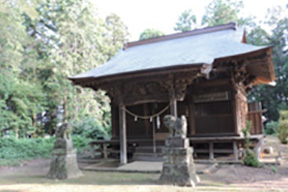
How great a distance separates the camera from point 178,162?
5770 mm

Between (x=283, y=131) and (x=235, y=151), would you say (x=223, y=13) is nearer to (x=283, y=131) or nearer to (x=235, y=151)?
(x=283, y=131)

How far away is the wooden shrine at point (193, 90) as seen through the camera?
314 inches

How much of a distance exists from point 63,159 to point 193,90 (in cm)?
559

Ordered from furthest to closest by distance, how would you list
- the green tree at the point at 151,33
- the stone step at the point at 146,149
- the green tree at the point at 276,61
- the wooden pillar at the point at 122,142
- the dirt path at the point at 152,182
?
the green tree at the point at 151,33, the green tree at the point at 276,61, the stone step at the point at 146,149, the wooden pillar at the point at 122,142, the dirt path at the point at 152,182

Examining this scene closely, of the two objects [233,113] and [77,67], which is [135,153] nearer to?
[233,113]

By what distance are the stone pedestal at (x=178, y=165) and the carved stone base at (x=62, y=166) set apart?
2812 millimetres

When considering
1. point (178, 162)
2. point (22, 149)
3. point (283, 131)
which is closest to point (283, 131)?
point (283, 131)

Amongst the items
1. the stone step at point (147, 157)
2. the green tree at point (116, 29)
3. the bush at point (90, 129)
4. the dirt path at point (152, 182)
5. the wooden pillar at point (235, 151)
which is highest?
the green tree at point (116, 29)

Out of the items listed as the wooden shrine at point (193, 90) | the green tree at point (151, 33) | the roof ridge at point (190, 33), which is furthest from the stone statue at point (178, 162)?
the green tree at point (151, 33)

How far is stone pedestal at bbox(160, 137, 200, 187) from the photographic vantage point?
18.4ft

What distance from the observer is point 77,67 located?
17.8 m

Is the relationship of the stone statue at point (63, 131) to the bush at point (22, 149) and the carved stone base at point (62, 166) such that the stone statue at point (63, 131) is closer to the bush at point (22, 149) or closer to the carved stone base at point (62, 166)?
the carved stone base at point (62, 166)

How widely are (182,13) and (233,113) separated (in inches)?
1081


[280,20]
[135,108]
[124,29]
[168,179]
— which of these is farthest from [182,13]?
[168,179]
